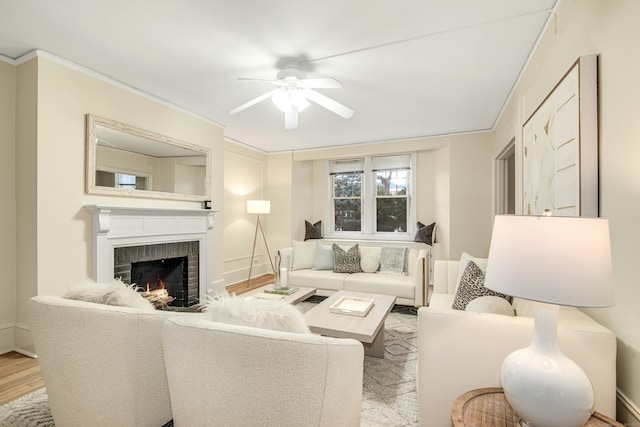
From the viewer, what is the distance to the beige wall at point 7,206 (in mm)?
2533

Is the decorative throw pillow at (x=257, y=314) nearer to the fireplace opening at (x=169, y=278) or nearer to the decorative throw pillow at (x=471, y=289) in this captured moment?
the decorative throw pillow at (x=471, y=289)

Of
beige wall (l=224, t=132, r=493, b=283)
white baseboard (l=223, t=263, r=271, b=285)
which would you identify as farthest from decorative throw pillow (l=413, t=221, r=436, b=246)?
white baseboard (l=223, t=263, r=271, b=285)

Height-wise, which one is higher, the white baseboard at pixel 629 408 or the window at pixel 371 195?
the window at pixel 371 195

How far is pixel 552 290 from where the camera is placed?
0.92 metres

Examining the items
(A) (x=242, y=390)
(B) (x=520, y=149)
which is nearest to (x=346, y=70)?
(B) (x=520, y=149)

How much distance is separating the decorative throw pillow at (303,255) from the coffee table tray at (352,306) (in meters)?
1.67

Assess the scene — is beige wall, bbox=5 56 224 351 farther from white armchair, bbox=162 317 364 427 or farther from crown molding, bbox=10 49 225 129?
white armchair, bbox=162 317 364 427

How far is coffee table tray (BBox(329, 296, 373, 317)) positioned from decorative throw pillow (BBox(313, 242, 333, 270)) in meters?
1.46

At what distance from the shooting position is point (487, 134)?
4570mm

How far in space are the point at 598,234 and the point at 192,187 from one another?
386cm

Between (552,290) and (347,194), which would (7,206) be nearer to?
(552,290)

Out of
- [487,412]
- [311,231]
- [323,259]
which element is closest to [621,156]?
[487,412]

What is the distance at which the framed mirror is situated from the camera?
2840mm

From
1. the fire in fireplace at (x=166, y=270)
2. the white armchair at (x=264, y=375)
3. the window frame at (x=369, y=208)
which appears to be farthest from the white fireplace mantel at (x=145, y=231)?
the window frame at (x=369, y=208)
